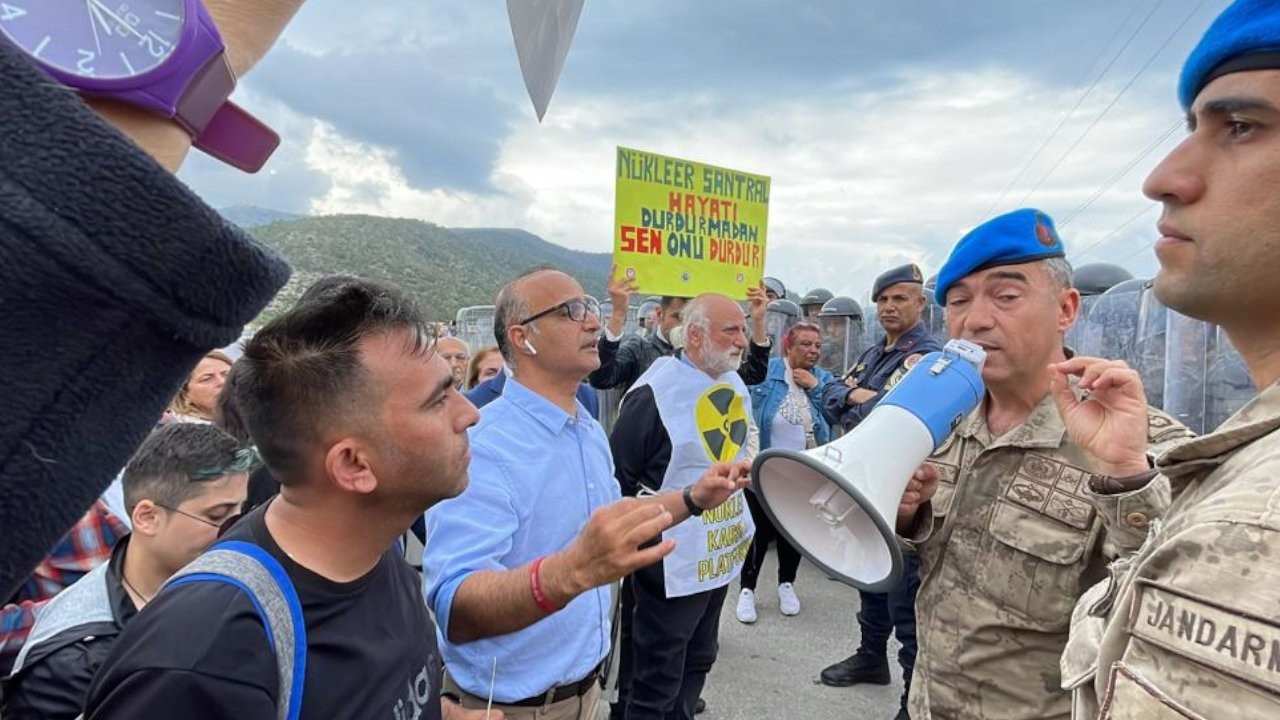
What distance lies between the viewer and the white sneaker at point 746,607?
5.49 m

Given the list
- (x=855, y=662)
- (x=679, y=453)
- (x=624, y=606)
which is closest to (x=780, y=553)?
(x=855, y=662)

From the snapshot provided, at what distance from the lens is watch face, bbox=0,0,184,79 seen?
17.3 inches

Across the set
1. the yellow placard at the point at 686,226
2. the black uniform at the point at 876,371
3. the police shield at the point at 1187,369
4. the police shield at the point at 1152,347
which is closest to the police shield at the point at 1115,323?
the police shield at the point at 1152,347

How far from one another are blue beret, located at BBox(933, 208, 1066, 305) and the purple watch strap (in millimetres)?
2068

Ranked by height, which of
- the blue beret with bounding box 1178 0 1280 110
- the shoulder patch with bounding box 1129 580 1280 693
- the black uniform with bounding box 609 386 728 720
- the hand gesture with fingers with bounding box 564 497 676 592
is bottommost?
the black uniform with bounding box 609 386 728 720

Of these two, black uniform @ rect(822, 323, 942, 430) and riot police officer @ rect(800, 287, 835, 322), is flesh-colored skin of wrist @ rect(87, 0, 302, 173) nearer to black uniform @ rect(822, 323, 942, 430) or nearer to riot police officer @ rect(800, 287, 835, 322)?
black uniform @ rect(822, 323, 942, 430)

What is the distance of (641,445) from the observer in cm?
377

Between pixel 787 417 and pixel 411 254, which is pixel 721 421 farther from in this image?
pixel 411 254

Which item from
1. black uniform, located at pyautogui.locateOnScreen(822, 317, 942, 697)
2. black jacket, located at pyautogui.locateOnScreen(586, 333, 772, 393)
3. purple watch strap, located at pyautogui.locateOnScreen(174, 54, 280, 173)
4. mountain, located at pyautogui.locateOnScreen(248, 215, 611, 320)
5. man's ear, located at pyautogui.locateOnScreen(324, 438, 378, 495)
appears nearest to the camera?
purple watch strap, located at pyautogui.locateOnScreen(174, 54, 280, 173)

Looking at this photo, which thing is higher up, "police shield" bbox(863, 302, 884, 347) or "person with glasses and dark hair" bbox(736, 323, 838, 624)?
"police shield" bbox(863, 302, 884, 347)

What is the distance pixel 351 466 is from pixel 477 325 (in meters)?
9.81

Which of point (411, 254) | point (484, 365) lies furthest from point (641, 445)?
point (411, 254)

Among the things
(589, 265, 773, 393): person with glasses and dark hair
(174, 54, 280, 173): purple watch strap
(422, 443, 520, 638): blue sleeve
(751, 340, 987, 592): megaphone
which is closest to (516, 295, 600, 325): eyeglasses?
(422, 443, 520, 638): blue sleeve

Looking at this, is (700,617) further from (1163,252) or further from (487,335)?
(487,335)
